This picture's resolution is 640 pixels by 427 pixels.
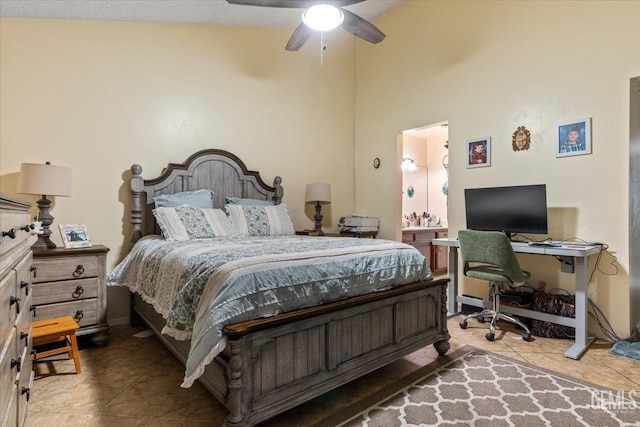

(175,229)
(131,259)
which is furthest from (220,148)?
(131,259)

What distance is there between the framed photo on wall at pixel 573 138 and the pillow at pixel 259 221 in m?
2.65

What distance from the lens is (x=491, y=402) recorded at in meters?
1.93

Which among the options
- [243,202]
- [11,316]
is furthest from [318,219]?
[11,316]

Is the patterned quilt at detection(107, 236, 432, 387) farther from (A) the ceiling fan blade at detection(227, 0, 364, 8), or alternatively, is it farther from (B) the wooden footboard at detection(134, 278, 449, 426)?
(A) the ceiling fan blade at detection(227, 0, 364, 8)

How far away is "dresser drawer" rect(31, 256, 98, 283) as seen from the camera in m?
2.51

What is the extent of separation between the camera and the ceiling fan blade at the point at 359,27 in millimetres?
2501

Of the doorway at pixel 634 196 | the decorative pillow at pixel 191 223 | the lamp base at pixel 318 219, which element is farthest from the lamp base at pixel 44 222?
the doorway at pixel 634 196

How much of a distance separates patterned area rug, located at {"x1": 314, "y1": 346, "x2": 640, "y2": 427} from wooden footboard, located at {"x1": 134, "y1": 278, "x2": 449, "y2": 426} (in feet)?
0.60

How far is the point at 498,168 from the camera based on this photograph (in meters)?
3.59

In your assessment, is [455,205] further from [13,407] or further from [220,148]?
[13,407]

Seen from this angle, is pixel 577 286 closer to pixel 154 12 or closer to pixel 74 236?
pixel 74 236

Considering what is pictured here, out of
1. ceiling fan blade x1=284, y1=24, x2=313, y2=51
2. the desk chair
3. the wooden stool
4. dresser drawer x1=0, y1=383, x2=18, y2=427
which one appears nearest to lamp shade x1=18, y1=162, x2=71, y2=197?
the wooden stool

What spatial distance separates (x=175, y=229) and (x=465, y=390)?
7.94ft

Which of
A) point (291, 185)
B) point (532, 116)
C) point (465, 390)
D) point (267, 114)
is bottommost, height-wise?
point (465, 390)
